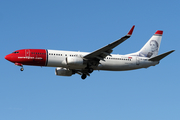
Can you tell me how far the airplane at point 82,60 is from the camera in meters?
49.2

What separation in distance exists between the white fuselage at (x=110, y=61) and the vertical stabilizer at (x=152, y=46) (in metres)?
2.27

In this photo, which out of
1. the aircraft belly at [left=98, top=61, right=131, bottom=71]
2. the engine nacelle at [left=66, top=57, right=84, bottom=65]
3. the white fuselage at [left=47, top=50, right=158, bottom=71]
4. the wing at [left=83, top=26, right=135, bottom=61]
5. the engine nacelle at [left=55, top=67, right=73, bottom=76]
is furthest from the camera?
the engine nacelle at [left=55, top=67, right=73, bottom=76]

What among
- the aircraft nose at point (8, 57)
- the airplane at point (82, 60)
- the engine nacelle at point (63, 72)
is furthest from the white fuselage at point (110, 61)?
the aircraft nose at point (8, 57)

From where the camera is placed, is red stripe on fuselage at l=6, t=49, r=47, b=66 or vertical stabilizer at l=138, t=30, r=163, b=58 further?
vertical stabilizer at l=138, t=30, r=163, b=58

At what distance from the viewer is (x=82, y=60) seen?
1982 inches

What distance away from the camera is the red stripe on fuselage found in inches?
1937

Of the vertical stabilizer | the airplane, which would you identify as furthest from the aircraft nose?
the vertical stabilizer

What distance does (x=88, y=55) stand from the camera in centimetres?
4997

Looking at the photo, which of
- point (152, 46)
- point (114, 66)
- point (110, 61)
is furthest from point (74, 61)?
point (152, 46)

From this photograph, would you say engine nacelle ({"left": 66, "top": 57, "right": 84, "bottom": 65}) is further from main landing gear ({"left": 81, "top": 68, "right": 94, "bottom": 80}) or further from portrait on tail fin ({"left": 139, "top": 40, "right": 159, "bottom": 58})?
portrait on tail fin ({"left": 139, "top": 40, "right": 159, "bottom": 58})

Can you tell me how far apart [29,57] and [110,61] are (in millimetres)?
13079

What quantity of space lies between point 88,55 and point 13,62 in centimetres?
1166

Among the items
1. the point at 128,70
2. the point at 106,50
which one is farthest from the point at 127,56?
the point at 106,50

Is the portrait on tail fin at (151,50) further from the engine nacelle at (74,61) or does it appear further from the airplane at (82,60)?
the engine nacelle at (74,61)
